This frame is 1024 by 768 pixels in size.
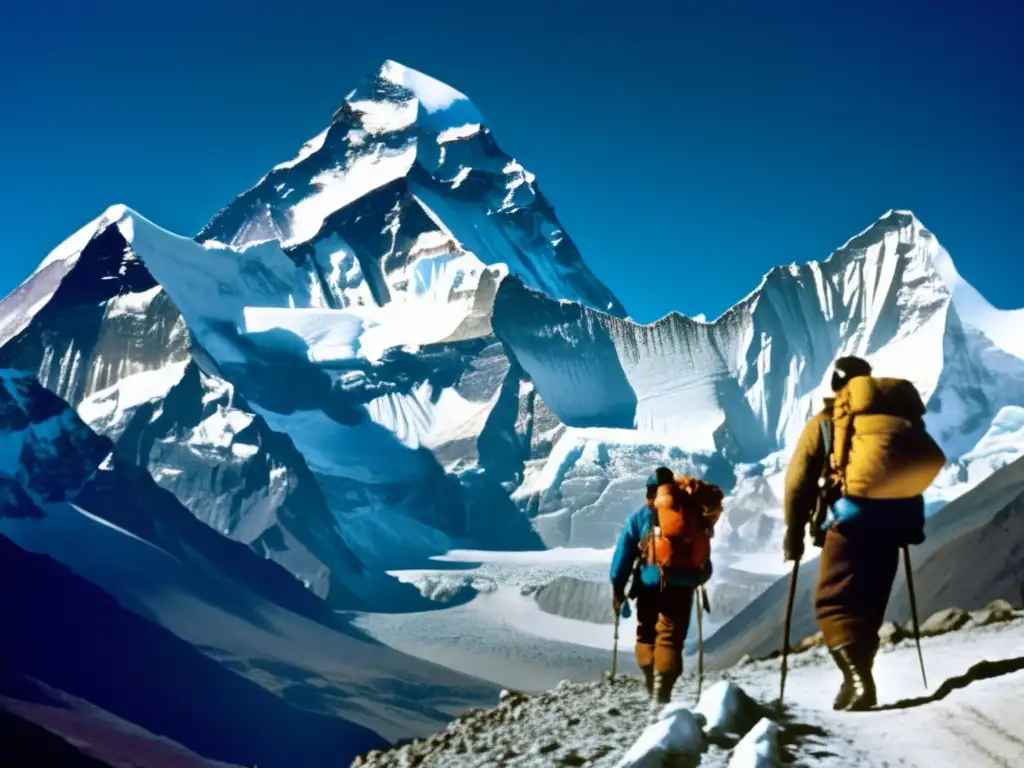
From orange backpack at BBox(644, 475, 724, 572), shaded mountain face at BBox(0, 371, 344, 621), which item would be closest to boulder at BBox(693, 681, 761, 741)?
orange backpack at BBox(644, 475, 724, 572)

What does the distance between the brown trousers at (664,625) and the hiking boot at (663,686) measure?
0.03 metres

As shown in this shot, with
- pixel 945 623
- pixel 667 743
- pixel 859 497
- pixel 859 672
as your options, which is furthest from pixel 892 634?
pixel 667 743

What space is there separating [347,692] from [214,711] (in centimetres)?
818

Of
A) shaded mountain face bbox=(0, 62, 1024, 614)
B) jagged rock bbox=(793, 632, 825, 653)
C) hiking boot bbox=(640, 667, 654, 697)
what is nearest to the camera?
hiking boot bbox=(640, 667, 654, 697)

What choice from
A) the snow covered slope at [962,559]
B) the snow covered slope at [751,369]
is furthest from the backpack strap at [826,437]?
the snow covered slope at [751,369]

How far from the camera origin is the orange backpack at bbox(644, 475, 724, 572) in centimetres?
628

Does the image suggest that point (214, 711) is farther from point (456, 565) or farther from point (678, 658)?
point (456, 565)

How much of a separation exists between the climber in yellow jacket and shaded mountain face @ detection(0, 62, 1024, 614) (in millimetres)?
85349

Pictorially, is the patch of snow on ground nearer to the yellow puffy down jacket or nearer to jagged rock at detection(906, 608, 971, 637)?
the yellow puffy down jacket

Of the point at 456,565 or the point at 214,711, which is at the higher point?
the point at 456,565

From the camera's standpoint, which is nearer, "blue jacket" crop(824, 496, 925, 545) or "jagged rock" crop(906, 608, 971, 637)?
"blue jacket" crop(824, 496, 925, 545)

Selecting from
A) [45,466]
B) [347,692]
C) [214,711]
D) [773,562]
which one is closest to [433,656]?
[347,692]

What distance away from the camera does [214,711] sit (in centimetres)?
4688

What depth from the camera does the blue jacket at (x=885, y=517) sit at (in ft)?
15.9
